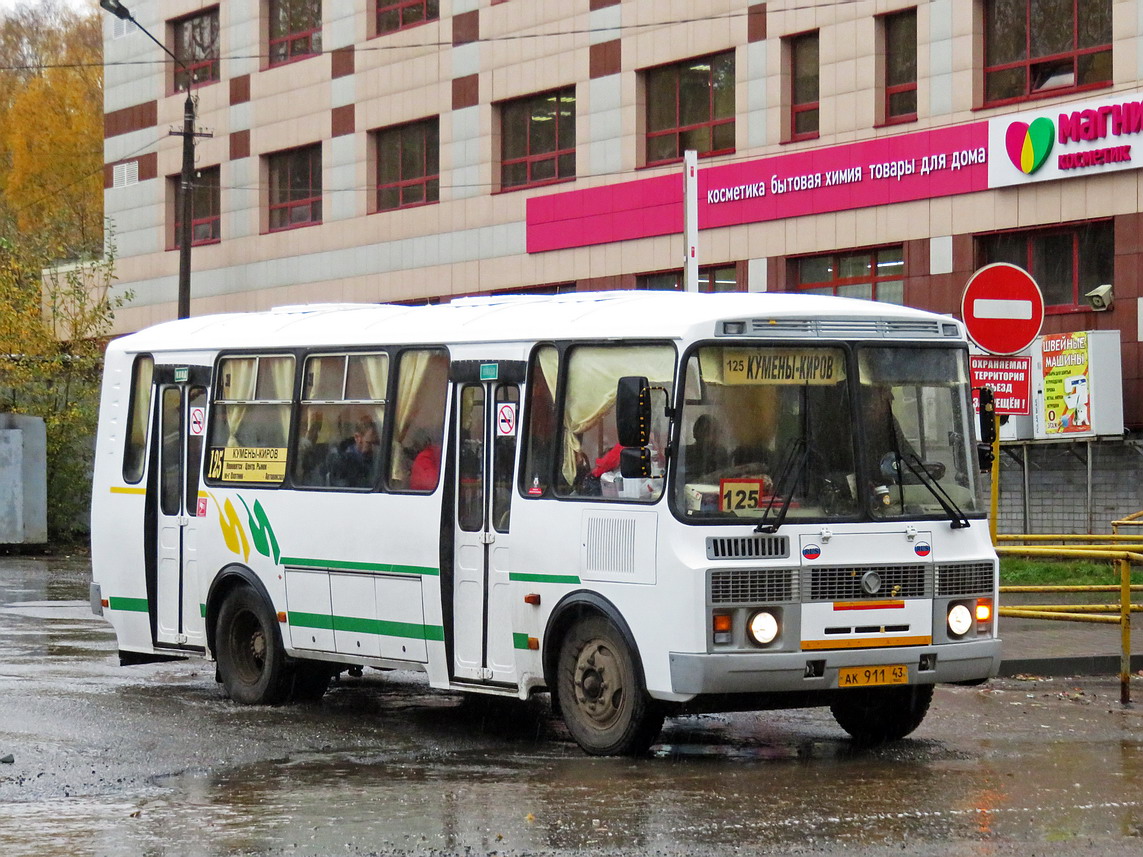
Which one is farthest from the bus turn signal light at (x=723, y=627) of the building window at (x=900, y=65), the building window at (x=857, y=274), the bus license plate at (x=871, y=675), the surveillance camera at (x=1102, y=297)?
the building window at (x=900, y=65)

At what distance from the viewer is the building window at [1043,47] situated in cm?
2673

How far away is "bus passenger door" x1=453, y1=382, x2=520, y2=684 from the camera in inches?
467

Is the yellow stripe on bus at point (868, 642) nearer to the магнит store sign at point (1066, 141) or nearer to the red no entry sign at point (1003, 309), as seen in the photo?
the red no entry sign at point (1003, 309)

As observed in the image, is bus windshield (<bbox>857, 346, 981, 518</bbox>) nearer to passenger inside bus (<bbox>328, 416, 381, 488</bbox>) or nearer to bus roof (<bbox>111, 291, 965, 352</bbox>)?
bus roof (<bbox>111, 291, 965, 352</bbox>)

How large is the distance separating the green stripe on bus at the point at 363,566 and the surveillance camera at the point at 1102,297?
15779mm

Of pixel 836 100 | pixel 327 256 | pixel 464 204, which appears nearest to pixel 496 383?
pixel 836 100

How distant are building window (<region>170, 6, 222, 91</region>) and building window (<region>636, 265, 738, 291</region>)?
15.1 m

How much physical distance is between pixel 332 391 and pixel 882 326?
13.4 ft

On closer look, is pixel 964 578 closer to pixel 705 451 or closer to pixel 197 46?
pixel 705 451

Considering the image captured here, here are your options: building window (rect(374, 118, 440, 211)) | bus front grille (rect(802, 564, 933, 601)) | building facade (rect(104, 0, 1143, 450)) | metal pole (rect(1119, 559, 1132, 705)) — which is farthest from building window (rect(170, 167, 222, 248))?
bus front grille (rect(802, 564, 933, 601))

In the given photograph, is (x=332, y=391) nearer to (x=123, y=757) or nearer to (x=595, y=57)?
(x=123, y=757)

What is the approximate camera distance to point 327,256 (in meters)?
41.4

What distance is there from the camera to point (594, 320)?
11.4 meters

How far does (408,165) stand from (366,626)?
27.6 meters
